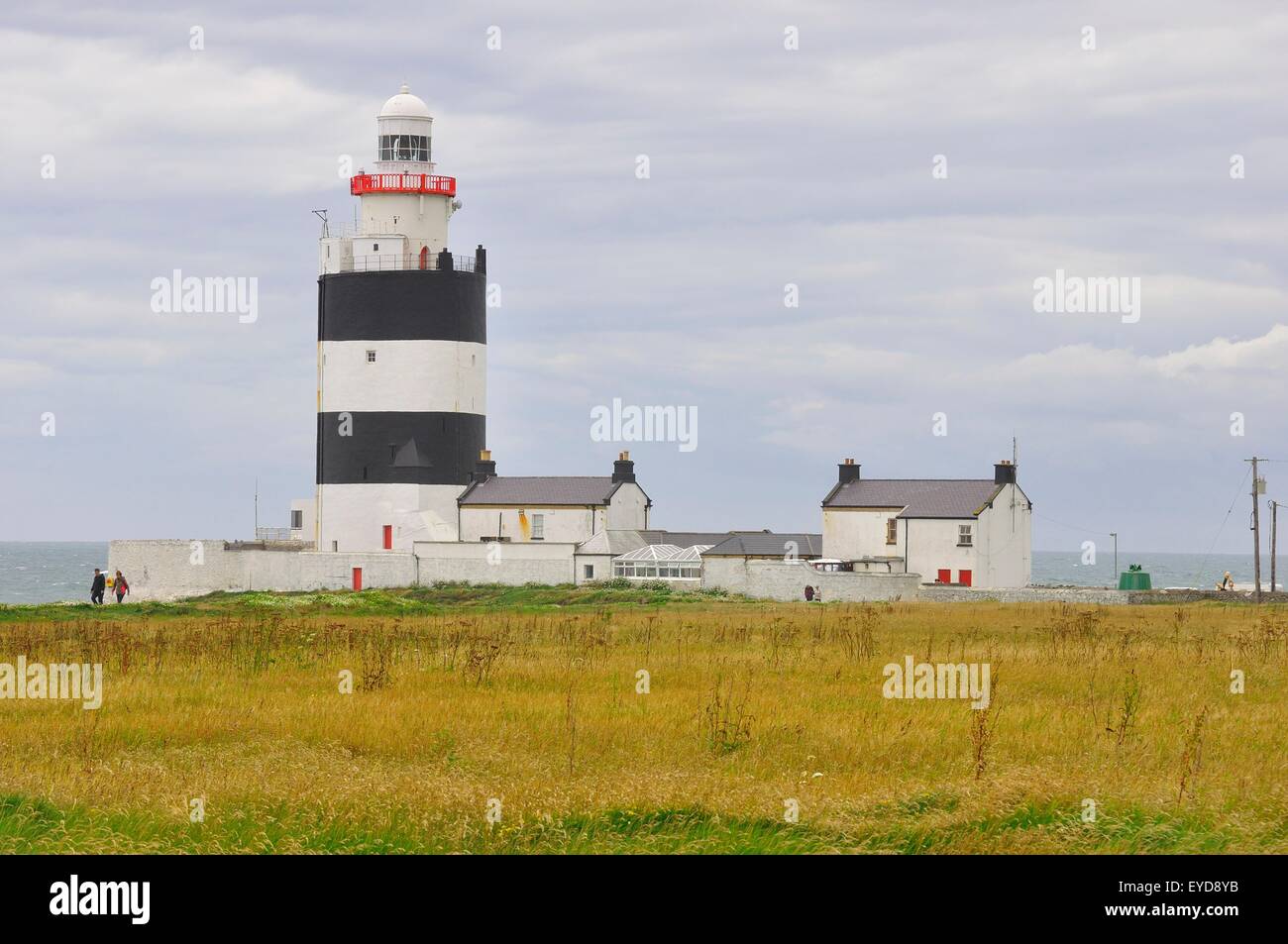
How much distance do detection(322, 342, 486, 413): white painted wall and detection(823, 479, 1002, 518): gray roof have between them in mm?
15256

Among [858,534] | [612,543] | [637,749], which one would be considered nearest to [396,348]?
[612,543]

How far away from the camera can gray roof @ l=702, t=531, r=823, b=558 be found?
194ft

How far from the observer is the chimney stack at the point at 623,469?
211 ft

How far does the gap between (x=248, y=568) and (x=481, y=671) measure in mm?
44451

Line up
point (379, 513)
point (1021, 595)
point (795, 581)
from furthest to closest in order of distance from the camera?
point (379, 513) → point (795, 581) → point (1021, 595)

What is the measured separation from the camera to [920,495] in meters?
59.9

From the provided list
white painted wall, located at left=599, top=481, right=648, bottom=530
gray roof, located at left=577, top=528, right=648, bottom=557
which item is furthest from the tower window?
gray roof, located at left=577, top=528, right=648, bottom=557

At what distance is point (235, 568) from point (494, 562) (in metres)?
11.4

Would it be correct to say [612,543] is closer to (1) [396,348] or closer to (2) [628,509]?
(2) [628,509]

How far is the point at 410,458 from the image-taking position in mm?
61094

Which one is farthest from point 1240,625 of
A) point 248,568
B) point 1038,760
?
point 248,568

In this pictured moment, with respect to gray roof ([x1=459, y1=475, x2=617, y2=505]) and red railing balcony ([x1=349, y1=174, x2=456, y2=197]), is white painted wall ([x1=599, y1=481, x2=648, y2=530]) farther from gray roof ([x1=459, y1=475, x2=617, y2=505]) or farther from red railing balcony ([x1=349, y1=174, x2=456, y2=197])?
red railing balcony ([x1=349, y1=174, x2=456, y2=197])

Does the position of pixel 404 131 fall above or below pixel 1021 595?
above
